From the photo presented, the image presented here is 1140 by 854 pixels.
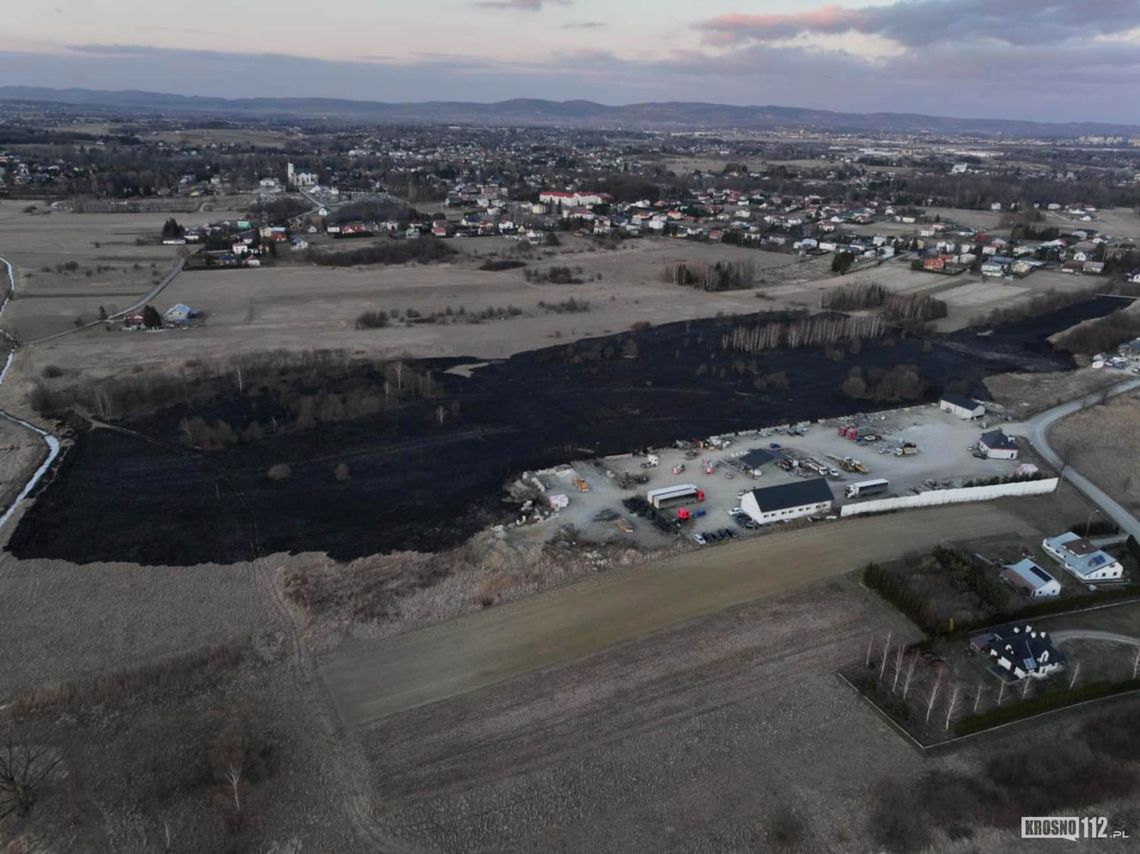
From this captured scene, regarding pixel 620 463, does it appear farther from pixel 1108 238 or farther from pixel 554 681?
pixel 1108 238

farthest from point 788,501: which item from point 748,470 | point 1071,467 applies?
point 1071,467

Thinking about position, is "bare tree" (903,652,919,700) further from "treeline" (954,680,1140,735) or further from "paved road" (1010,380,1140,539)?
"paved road" (1010,380,1140,539)

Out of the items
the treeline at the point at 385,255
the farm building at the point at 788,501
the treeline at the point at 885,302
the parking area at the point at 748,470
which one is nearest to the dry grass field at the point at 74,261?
the treeline at the point at 385,255

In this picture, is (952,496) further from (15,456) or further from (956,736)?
(15,456)

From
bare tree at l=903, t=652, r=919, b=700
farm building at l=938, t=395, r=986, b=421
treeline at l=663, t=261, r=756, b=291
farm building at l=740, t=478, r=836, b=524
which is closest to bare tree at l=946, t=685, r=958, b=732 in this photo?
bare tree at l=903, t=652, r=919, b=700

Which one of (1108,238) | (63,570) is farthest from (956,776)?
(1108,238)

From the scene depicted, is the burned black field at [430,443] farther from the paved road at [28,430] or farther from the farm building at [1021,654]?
the farm building at [1021,654]
